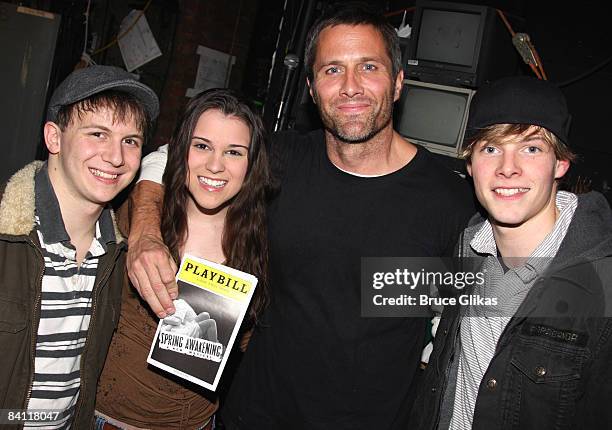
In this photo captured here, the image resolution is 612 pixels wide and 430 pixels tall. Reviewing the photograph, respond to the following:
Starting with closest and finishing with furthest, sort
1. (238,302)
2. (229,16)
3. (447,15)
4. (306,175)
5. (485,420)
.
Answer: (485,420) < (238,302) < (306,175) < (447,15) < (229,16)

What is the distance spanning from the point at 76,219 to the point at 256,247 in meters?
0.75

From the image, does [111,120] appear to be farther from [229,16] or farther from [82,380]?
[229,16]

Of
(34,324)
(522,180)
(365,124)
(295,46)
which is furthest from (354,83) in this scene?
(295,46)

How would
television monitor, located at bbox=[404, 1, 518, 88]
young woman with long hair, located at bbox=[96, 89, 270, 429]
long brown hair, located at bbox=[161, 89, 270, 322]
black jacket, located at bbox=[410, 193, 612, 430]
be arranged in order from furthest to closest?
television monitor, located at bbox=[404, 1, 518, 88] < long brown hair, located at bbox=[161, 89, 270, 322] < young woman with long hair, located at bbox=[96, 89, 270, 429] < black jacket, located at bbox=[410, 193, 612, 430]

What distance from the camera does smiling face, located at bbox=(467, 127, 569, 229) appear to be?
189 centimetres

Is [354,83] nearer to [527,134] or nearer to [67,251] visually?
[527,134]

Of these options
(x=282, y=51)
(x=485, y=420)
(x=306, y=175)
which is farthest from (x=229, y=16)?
(x=485, y=420)

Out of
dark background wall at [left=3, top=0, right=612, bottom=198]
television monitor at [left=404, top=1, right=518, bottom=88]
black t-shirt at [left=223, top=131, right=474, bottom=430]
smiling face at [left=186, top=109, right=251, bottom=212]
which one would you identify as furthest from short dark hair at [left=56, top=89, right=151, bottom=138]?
television monitor at [left=404, top=1, right=518, bottom=88]

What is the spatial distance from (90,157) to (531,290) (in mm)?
1646

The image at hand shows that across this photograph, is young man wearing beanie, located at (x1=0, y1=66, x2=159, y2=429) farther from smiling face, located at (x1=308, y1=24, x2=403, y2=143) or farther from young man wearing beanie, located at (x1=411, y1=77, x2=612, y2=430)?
young man wearing beanie, located at (x1=411, y1=77, x2=612, y2=430)

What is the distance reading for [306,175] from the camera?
2.44 metres

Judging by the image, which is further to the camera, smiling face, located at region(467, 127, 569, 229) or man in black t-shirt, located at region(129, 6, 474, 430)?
man in black t-shirt, located at region(129, 6, 474, 430)

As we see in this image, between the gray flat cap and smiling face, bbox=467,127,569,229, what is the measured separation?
135 centimetres

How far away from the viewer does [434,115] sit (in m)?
4.11
